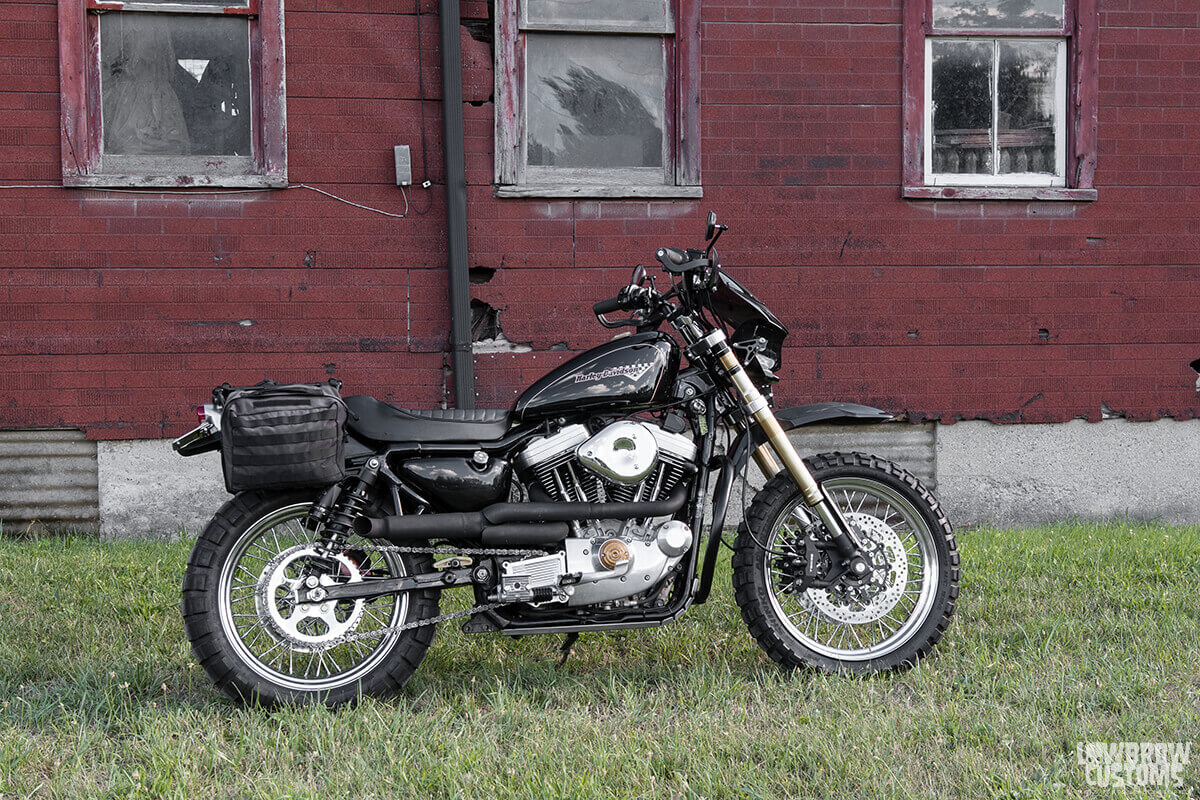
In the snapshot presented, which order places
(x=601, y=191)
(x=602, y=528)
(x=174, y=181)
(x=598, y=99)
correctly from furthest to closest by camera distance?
(x=598, y=99) < (x=601, y=191) < (x=174, y=181) < (x=602, y=528)

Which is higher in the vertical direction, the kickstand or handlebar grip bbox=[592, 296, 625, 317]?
handlebar grip bbox=[592, 296, 625, 317]

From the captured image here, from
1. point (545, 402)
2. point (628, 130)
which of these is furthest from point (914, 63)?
point (545, 402)

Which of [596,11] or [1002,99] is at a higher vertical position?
[596,11]

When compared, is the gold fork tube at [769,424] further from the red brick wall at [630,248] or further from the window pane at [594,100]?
the window pane at [594,100]

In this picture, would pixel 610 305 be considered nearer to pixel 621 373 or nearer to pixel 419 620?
pixel 621 373

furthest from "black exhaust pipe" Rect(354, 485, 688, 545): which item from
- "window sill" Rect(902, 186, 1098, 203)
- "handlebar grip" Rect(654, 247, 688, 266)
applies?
"window sill" Rect(902, 186, 1098, 203)

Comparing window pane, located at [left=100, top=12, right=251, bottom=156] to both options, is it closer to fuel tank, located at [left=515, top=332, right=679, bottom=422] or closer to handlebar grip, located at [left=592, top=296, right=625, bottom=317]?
handlebar grip, located at [left=592, top=296, right=625, bottom=317]

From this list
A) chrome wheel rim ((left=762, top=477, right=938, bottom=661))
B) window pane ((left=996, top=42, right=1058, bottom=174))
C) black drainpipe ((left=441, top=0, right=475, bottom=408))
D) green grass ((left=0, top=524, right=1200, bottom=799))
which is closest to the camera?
Answer: green grass ((left=0, top=524, right=1200, bottom=799))

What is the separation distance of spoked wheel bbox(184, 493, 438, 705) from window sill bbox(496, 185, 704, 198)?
3.18 meters

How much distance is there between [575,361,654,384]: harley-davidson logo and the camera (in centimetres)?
326

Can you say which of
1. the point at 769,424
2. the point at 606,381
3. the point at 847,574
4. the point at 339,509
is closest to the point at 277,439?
the point at 339,509

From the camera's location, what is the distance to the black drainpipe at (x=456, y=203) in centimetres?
589

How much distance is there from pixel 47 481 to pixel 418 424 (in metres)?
3.71

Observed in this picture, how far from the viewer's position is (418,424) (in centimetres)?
325
